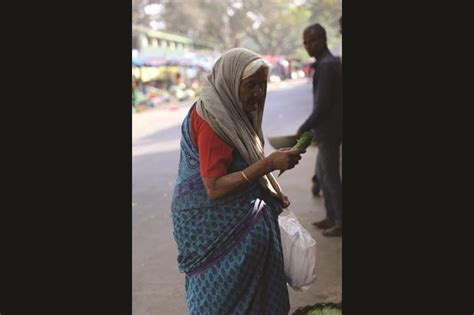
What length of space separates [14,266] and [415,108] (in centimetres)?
165

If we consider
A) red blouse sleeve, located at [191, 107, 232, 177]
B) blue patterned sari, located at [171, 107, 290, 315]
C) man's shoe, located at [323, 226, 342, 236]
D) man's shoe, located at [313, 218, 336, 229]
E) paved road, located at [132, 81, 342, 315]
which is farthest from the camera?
man's shoe, located at [313, 218, 336, 229]

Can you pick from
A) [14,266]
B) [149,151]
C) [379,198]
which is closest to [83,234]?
[14,266]

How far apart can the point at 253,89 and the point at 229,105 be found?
0.11 m

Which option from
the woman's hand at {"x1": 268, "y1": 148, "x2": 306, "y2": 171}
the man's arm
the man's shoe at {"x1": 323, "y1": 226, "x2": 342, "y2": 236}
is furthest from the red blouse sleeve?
the man's shoe at {"x1": 323, "y1": 226, "x2": 342, "y2": 236}

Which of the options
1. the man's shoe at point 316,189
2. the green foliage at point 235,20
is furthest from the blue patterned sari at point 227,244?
the green foliage at point 235,20

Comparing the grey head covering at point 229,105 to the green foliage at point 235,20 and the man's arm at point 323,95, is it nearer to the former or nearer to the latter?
the man's arm at point 323,95

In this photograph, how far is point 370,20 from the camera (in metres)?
1.66

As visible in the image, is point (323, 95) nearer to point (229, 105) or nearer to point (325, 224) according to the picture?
point (325, 224)

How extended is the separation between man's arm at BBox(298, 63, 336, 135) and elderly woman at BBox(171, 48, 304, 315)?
6.74ft

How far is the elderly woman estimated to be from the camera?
6.49ft

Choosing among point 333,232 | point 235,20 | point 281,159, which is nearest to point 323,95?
point 333,232

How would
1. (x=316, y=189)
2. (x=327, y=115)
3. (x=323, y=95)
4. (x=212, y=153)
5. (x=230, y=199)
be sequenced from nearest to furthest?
(x=212, y=153), (x=230, y=199), (x=323, y=95), (x=327, y=115), (x=316, y=189)

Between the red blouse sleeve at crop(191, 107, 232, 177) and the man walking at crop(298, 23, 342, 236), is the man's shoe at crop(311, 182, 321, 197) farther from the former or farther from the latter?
the red blouse sleeve at crop(191, 107, 232, 177)

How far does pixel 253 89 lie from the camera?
204 centimetres
